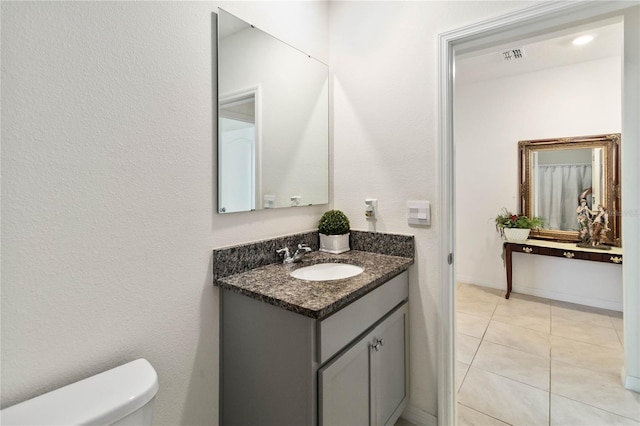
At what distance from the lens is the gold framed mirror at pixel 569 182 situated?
9.67ft

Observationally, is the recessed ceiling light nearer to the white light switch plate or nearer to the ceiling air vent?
the ceiling air vent

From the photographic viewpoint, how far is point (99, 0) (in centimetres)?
97

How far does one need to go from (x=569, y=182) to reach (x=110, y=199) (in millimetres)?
3908

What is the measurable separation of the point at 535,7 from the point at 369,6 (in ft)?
2.68

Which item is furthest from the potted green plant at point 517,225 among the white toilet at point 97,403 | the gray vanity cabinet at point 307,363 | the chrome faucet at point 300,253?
the white toilet at point 97,403

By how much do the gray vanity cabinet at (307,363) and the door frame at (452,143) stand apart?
0.29 metres

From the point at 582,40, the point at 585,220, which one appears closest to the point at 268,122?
the point at 582,40

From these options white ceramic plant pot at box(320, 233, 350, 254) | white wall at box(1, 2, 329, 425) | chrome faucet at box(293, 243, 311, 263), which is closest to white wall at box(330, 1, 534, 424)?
white ceramic plant pot at box(320, 233, 350, 254)

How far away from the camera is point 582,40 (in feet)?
8.30

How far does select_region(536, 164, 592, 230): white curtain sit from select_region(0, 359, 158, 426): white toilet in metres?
3.80

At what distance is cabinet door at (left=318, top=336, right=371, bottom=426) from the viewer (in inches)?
41.6

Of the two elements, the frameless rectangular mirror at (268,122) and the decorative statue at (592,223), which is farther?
the decorative statue at (592,223)

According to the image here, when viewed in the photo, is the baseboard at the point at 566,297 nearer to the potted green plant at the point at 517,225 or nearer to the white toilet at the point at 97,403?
the potted green plant at the point at 517,225

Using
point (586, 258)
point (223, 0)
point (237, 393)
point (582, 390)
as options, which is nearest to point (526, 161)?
point (586, 258)
